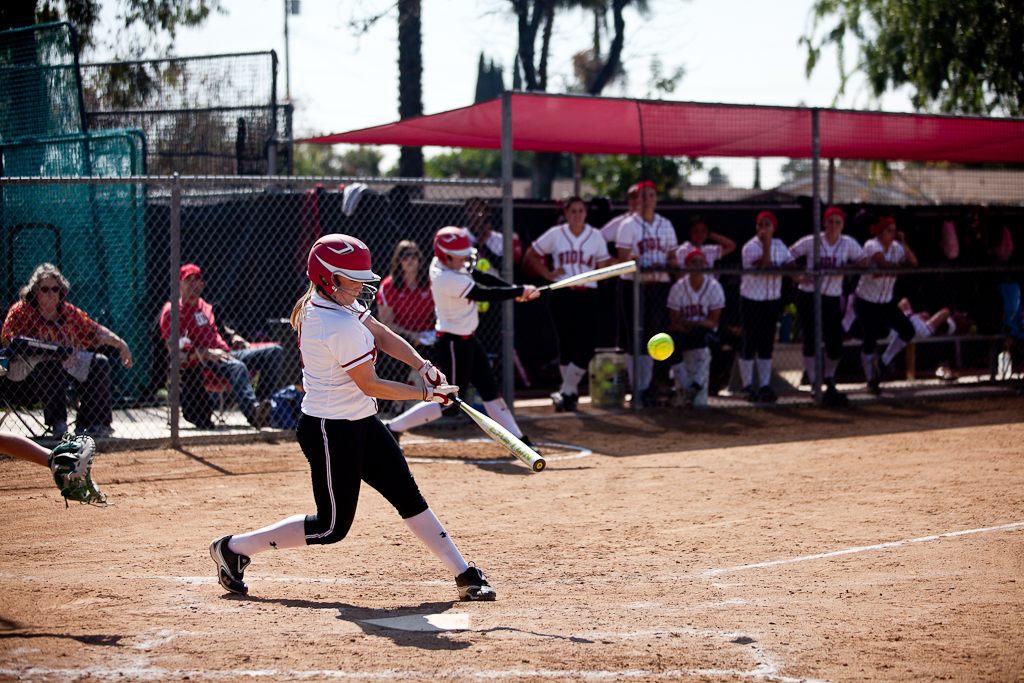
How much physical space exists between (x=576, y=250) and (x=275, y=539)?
6463 mm

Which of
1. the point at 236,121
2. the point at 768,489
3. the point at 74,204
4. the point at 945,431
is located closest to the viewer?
the point at 768,489

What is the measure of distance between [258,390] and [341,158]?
64.9 metres

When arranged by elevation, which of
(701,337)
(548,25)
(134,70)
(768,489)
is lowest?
(768,489)

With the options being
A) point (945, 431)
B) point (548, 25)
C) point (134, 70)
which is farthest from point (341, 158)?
point (945, 431)

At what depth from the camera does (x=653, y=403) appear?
10961 mm

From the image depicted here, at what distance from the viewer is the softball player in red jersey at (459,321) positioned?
7.93 metres

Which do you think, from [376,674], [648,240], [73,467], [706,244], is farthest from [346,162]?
[376,674]

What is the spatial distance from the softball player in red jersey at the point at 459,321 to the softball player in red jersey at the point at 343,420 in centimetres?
330

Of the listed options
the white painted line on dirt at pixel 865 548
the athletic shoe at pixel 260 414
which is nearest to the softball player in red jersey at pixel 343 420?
the white painted line on dirt at pixel 865 548

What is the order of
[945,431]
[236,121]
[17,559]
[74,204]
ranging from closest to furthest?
[17,559] < [945,431] < [74,204] < [236,121]

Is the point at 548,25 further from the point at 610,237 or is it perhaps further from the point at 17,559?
the point at 17,559

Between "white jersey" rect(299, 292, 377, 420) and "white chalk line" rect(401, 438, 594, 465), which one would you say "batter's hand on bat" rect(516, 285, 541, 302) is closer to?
"white chalk line" rect(401, 438, 594, 465)

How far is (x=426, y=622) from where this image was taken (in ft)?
14.1

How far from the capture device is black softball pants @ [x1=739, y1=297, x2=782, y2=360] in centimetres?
1107
